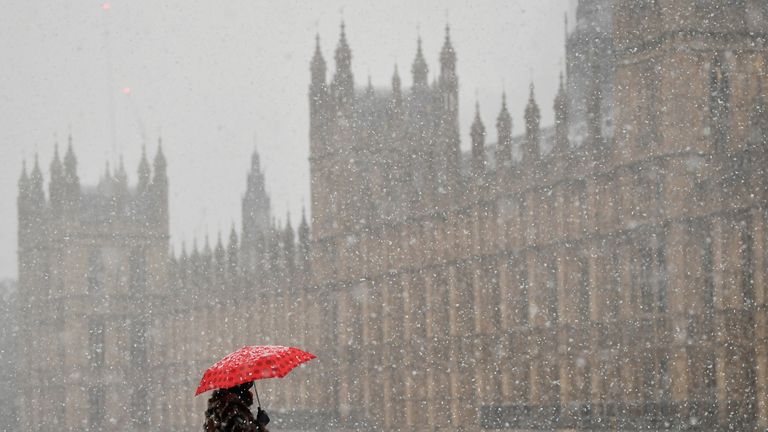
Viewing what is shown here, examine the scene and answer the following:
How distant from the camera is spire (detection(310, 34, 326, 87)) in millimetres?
43781

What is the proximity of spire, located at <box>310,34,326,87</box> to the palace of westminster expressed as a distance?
0.06 metres

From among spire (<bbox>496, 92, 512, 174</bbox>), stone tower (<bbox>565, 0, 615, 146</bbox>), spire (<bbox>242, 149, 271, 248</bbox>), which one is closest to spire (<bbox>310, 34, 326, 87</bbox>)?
stone tower (<bbox>565, 0, 615, 146</bbox>)

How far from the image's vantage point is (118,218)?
5925cm

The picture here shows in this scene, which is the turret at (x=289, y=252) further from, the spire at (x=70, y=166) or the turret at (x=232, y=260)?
the spire at (x=70, y=166)

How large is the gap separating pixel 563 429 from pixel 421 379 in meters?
9.18

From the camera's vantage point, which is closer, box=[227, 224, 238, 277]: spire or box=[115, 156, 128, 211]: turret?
box=[227, 224, 238, 277]: spire

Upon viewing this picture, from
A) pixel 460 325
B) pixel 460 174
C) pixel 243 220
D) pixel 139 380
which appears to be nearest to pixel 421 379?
pixel 460 325

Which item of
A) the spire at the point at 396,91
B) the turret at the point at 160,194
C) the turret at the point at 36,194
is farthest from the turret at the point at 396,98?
the turret at the point at 36,194

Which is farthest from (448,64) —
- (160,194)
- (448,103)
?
(160,194)

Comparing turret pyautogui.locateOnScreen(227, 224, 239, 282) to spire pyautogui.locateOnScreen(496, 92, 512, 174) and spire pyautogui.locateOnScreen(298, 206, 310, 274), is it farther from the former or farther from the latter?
spire pyautogui.locateOnScreen(496, 92, 512, 174)

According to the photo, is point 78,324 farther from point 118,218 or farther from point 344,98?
point 344,98

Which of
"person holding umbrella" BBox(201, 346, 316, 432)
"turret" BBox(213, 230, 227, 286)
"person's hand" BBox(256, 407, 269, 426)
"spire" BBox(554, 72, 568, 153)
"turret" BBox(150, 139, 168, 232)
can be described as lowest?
"person's hand" BBox(256, 407, 269, 426)

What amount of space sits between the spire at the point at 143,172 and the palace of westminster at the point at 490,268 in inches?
60.5

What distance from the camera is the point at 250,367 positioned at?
5520mm
